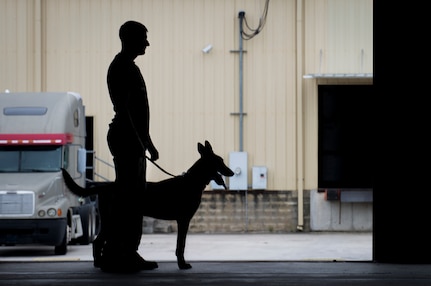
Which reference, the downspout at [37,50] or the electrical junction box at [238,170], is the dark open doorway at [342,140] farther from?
the downspout at [37,50]

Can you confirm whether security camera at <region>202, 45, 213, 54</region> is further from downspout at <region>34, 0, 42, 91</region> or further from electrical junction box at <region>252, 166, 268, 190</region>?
downspout at <region>34, 0, 42, 91</region>

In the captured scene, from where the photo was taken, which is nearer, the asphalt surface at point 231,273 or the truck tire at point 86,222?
the asphalt surface at point 231,273

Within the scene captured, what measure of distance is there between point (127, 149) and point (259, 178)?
22576mm

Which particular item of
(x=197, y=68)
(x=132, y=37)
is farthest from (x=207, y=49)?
(x=132, y=37)

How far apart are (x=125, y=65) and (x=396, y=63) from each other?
3041mm

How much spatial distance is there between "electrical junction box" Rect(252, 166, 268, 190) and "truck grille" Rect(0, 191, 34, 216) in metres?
10.3

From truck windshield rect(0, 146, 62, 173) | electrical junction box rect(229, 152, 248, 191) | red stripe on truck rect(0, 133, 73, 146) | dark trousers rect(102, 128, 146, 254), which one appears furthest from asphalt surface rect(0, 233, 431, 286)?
electrical junction box rect(229, 152, 248, 191)

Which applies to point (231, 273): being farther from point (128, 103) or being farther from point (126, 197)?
point (128, 103)

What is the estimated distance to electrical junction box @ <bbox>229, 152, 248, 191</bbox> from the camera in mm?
32219

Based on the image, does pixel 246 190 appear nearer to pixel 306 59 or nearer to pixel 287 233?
pixel 287 233

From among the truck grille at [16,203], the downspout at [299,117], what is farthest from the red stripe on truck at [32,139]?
the downspout at [299,117]

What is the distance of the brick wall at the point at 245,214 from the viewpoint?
32.2m

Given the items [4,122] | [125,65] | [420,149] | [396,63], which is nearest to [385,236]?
[420,149]

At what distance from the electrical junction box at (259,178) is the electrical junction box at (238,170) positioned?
259 millimetres
